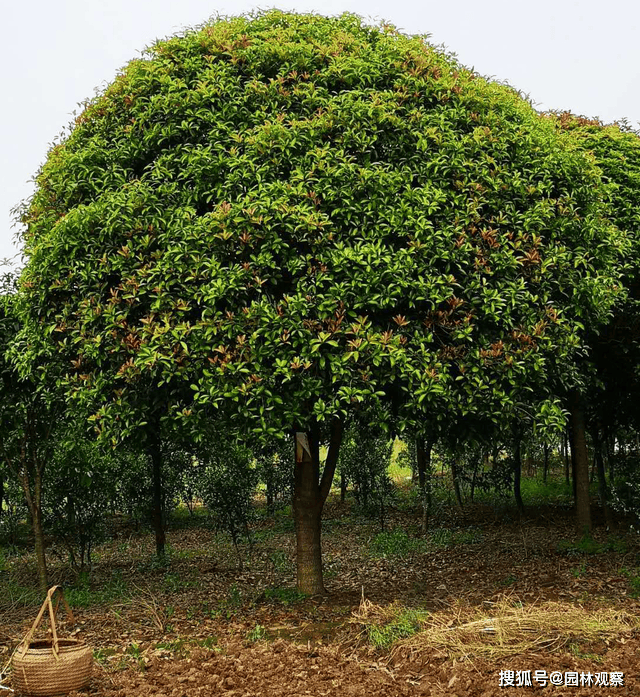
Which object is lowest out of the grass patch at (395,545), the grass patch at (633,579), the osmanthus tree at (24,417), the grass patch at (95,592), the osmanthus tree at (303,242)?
the grass patch at (395,545)

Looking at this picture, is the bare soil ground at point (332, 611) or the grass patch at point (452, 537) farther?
the grass patch at point (452, 537)

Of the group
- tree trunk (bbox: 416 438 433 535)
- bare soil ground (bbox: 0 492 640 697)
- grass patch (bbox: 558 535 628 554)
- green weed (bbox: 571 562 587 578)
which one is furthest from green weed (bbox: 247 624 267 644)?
tree trunk (bbox: 416 438 433 535)

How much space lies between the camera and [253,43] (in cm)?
795

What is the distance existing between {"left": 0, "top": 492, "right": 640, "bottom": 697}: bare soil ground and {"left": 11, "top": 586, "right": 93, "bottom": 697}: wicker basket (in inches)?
9.3

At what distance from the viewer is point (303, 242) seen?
6.91 meters

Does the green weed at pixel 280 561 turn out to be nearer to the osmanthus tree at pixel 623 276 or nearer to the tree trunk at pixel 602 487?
the osmanthus tree at pixel 623 276

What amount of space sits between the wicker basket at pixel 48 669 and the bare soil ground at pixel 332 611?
0.78 ft

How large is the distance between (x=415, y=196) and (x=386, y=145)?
0.82 m

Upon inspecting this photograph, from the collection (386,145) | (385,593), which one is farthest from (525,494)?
(386,145)

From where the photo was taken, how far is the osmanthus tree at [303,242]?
21.6 feet

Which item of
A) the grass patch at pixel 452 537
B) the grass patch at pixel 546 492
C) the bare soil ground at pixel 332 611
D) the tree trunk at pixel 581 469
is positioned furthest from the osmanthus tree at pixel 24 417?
the grass patch at pixel 546 492

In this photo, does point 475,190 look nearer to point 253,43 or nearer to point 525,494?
point 253,43

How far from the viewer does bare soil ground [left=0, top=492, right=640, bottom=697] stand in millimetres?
5219

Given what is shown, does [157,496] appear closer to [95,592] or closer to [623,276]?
[95,592]
